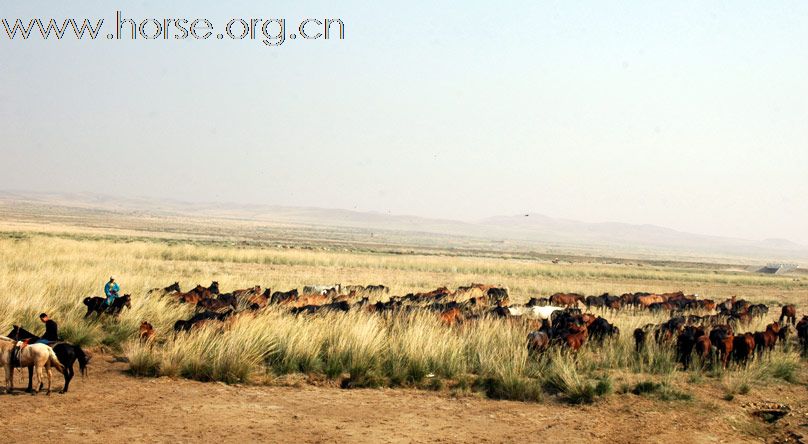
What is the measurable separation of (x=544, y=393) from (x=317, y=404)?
126 inches

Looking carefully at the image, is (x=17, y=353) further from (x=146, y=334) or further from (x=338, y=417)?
(x=338, y=417)

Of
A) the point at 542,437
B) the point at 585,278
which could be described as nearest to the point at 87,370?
the point at 542,437

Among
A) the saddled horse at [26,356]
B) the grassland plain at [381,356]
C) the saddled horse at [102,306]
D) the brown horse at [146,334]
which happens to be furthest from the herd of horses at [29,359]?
the saddled horse at [102,306]

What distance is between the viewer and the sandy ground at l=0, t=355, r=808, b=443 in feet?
23.0

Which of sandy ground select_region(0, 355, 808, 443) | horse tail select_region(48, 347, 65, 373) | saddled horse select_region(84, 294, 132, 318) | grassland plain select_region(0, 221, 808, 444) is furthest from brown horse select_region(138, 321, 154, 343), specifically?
horse tail select_region(48, 347, 65, 373)

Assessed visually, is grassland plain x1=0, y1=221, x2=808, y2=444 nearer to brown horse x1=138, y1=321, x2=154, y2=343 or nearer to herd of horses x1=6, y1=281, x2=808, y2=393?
brown horse x1=138, y1=321, x2=154, y2=343

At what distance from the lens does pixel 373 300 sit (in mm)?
19625

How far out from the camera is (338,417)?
7836 mm

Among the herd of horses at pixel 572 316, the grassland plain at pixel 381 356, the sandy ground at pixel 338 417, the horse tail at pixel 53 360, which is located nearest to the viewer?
the sandy ground at pixel 338 417

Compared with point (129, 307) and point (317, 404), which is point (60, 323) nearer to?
point (129, 307)

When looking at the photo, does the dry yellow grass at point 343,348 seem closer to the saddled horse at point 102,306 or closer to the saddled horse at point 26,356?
the saddled horse at point 102,306

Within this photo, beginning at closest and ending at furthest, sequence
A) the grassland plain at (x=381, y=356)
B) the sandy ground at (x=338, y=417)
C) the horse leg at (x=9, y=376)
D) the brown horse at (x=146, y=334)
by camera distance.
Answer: the sandy ground at (x=338, y=417), the horse leg at (x=9, y=376), the grassland plain at (x=381, y=356), the brown horse at (x=146, y=334)

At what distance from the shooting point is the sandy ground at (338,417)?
7.02 meters

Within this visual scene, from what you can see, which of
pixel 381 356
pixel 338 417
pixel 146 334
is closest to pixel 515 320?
pixel 381 356
